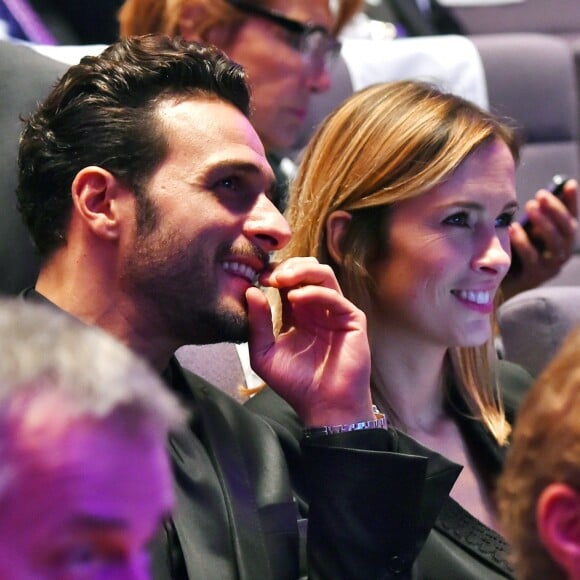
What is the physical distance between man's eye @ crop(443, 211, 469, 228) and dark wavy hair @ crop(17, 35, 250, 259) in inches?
13.2

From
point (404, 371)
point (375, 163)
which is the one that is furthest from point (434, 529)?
point (375, 163)

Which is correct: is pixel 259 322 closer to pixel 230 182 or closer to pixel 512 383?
pixel 230 182

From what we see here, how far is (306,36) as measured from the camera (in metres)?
2.07

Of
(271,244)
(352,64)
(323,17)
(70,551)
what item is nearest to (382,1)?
(352,64)

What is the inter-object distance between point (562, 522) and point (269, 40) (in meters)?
1.44

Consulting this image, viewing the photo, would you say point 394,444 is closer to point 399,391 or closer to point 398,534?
point 398,534

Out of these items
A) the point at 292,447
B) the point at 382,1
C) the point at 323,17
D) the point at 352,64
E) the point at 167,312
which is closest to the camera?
the point at 167,312

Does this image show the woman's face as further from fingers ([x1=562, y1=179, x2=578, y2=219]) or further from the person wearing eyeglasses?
the person wearing eyeglasses

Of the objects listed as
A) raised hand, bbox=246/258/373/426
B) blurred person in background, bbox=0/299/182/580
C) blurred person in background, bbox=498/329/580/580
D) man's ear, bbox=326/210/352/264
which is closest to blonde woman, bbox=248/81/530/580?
man's ear, bbox=326/210/352/264

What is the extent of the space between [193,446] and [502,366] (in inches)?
24.2

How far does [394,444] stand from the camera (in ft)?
4.16

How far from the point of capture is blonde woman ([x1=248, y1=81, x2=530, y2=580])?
4.83 ft

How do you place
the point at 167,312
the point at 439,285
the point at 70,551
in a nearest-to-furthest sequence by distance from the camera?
the point at 70,551 < the point at 167,312 < the point at 439,285

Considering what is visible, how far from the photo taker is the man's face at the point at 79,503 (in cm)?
49
